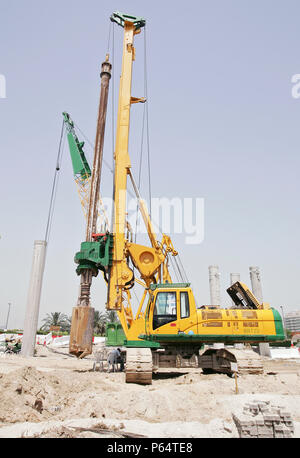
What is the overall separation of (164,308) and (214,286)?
18.5 metres

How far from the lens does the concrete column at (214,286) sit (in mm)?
27409

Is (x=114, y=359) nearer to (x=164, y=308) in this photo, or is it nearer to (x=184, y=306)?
(x=164, y=308)

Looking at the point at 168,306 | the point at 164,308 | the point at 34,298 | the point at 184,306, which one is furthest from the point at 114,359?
Answer: the point at 34,298

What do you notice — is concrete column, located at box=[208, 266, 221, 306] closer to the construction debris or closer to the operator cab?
the operator cab

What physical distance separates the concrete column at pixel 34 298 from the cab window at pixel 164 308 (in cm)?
1461

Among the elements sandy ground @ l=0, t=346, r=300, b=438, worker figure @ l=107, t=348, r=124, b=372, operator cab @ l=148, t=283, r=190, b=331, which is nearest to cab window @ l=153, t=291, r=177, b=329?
operator cab @ l=148, t=283, r=190, b=331

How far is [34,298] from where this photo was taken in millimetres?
21906

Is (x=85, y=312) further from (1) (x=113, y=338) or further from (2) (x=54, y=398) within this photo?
Result: (1) (x=113, y=338)

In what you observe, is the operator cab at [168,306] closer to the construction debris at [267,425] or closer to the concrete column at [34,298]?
the construction debris at [267,425]

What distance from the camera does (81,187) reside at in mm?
26984

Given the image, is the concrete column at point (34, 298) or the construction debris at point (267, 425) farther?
the concrete column at point (34, 298)

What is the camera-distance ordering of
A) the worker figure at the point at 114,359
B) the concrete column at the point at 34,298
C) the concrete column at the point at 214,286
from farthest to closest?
the concrete column at the point at 214,286
the concrete column at the point at 34,298
the worker figure at the point at 114,359

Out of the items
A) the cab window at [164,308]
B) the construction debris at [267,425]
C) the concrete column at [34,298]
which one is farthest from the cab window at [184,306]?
the concrete column at [34,298]

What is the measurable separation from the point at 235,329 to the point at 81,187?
20580 mm
